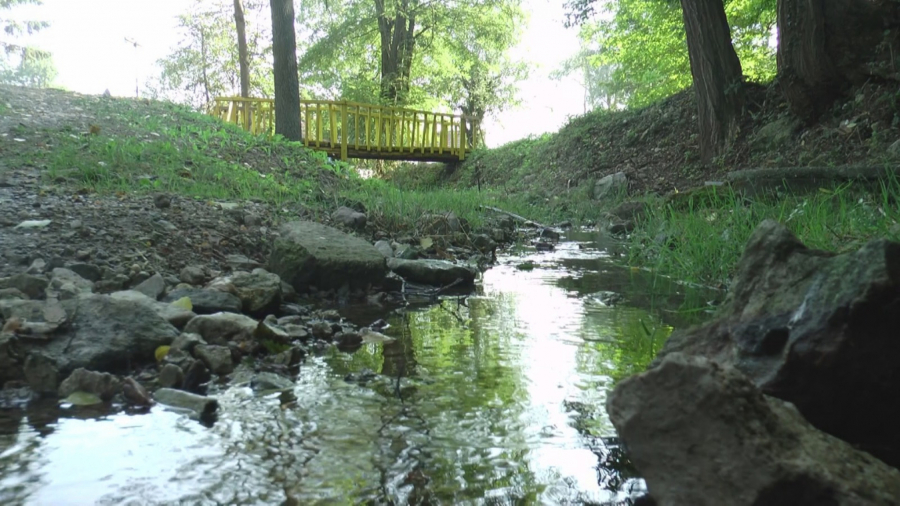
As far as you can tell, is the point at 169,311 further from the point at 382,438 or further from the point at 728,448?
the point at 728,448

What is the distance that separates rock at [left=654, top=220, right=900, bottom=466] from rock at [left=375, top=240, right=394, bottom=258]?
122 inches

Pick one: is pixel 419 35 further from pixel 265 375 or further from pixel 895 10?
pixel 265 375

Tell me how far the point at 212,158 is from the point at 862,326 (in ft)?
21.6

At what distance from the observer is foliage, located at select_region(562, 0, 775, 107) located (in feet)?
41.6

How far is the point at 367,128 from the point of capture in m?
16.5

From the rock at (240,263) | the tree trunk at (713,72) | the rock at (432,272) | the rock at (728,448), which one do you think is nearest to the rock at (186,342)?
the rock at (240,263)

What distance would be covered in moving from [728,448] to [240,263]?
318 centimetres

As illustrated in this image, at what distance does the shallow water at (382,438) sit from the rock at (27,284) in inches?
44.0

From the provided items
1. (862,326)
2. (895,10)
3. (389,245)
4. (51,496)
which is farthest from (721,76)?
(51,496)

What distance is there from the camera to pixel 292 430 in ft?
5.54

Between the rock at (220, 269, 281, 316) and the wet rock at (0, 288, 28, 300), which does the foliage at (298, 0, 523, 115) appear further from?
the wet rock at (0, 288, 28, 300)

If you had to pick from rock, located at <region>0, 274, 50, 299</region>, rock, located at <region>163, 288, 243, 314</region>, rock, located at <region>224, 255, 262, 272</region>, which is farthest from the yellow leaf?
rock, located at <region>224, 255, 262, 272</region>

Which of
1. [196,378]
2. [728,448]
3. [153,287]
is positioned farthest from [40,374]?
[728,448]

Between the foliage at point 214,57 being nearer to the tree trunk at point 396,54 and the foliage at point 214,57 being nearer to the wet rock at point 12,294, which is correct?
the tree trunk at point 396,54
